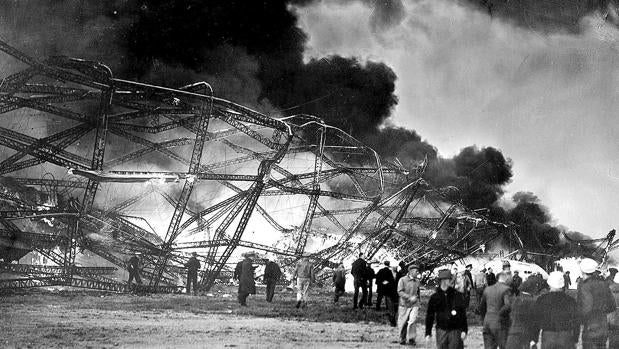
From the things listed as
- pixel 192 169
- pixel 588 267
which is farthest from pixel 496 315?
pixel 192 169

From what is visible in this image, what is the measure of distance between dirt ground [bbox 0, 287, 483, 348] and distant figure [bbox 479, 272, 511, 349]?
2.97m

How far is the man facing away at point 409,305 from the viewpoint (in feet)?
37.4

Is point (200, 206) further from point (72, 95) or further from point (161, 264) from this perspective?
point (72, 95)

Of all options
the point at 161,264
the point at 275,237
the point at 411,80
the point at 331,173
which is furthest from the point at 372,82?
the point at 161,264

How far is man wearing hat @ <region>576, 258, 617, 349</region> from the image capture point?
836 cm

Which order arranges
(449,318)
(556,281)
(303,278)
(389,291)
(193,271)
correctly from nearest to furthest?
(556,281) < (449,318) < (389,291) < (303,278) < (193,271)

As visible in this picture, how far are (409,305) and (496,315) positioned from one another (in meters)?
3.27

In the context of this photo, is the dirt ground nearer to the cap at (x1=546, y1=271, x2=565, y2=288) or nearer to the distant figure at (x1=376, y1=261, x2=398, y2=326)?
the distant figure at (x1=376, y1=261, x2=398, y2=326)

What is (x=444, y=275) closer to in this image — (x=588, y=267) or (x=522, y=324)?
(x=522, y=324)

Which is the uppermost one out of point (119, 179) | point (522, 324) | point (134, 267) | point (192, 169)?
point (192, 169)

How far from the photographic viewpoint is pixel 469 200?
47031mm

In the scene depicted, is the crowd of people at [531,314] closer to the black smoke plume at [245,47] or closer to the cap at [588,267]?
the cap at [588,267]

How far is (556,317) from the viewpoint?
7.55 metres

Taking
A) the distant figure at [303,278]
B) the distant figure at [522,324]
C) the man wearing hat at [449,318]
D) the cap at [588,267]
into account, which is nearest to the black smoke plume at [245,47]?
the distant figure at [303,278]
